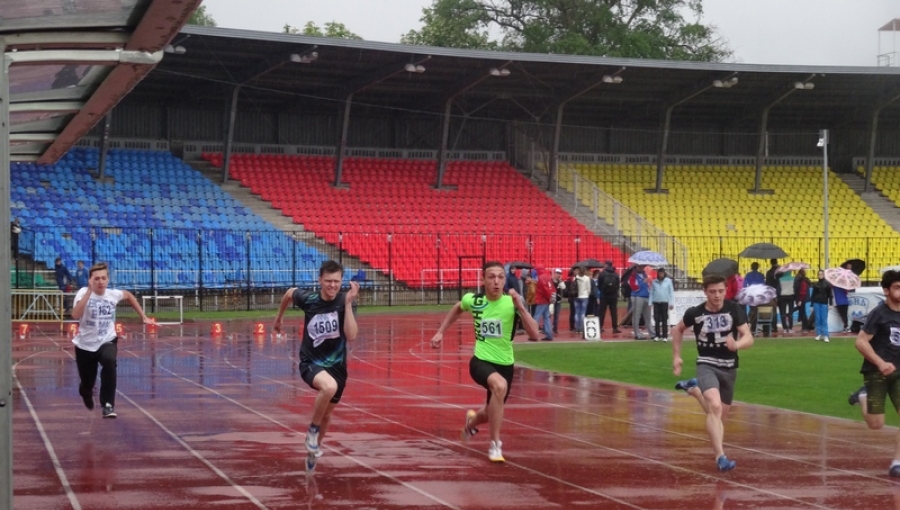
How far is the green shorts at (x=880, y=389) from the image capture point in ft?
36.0

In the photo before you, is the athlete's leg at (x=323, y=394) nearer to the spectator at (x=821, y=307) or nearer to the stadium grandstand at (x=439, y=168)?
the spectator at (x=821, y=307)

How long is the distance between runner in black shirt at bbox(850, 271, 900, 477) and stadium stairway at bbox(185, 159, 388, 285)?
30234mm

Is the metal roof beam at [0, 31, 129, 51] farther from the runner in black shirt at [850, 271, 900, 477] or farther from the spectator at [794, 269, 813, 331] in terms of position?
the spectator at [794, 269, 813, 331]

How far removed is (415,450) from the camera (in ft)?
39.7

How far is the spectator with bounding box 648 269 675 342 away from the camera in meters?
28.1

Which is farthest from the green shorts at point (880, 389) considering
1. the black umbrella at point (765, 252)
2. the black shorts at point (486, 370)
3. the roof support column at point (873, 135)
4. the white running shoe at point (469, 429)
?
the roof support column at point (873, 135)

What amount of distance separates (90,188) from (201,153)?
22.0 ft

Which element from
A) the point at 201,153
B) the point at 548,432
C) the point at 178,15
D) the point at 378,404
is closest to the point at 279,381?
the point at 378,404

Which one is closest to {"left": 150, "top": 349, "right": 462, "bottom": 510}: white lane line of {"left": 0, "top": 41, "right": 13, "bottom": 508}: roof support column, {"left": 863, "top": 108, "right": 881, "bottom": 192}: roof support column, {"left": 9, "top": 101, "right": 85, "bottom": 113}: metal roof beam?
{"left": 0, "top": 41, "right": 13, "bottom": 508}: roof support column

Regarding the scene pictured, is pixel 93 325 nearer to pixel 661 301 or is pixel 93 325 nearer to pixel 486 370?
pixel 486 370

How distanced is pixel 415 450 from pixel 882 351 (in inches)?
176

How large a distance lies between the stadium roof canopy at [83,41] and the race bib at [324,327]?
2.52 meters

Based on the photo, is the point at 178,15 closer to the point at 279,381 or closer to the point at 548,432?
the point at 548,432

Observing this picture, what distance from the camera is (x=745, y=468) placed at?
36.8ft
